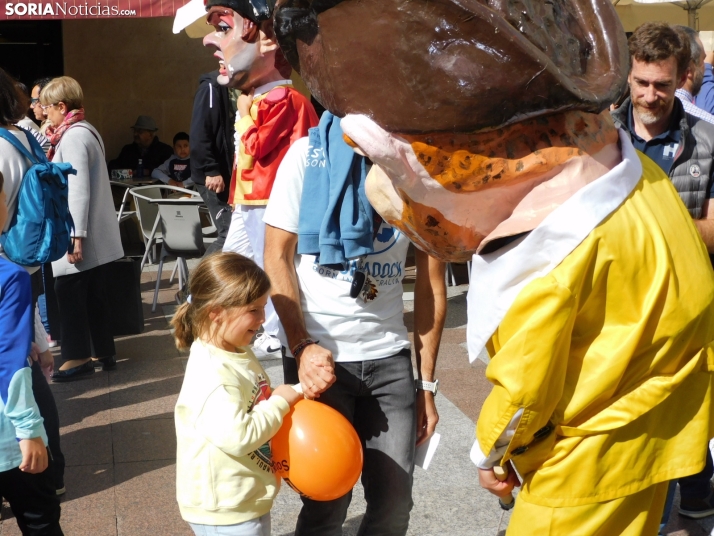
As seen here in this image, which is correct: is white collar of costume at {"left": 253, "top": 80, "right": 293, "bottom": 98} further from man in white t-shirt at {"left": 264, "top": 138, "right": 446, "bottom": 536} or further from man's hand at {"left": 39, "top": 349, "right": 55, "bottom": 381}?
man in white t-shirt at {"left": 264, "top": 138, "right": 446, "bottom": 536}

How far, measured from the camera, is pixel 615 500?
82.4 inches

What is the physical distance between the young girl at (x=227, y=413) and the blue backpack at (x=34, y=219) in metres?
2.28

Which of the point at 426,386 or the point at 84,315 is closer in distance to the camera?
the point at 426,386

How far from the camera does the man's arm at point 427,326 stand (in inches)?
135

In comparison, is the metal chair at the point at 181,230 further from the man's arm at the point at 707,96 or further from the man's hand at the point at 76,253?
the man's arm at the point at 707,96

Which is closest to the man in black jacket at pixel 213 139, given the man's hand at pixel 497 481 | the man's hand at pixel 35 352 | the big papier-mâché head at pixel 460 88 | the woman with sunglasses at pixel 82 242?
the woman with sunglasses at pixel 82 242

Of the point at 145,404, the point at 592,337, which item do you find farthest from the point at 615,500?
the point at 145,404

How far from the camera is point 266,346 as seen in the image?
21.3 ft

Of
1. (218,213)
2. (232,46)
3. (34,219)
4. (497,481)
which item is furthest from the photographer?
(218,213)

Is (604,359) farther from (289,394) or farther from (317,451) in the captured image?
(289,394)

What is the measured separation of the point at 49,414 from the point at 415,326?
196cm

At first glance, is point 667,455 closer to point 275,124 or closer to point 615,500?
point 615,500

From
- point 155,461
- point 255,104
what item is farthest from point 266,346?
point 255,104

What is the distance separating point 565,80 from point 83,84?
12712mm
